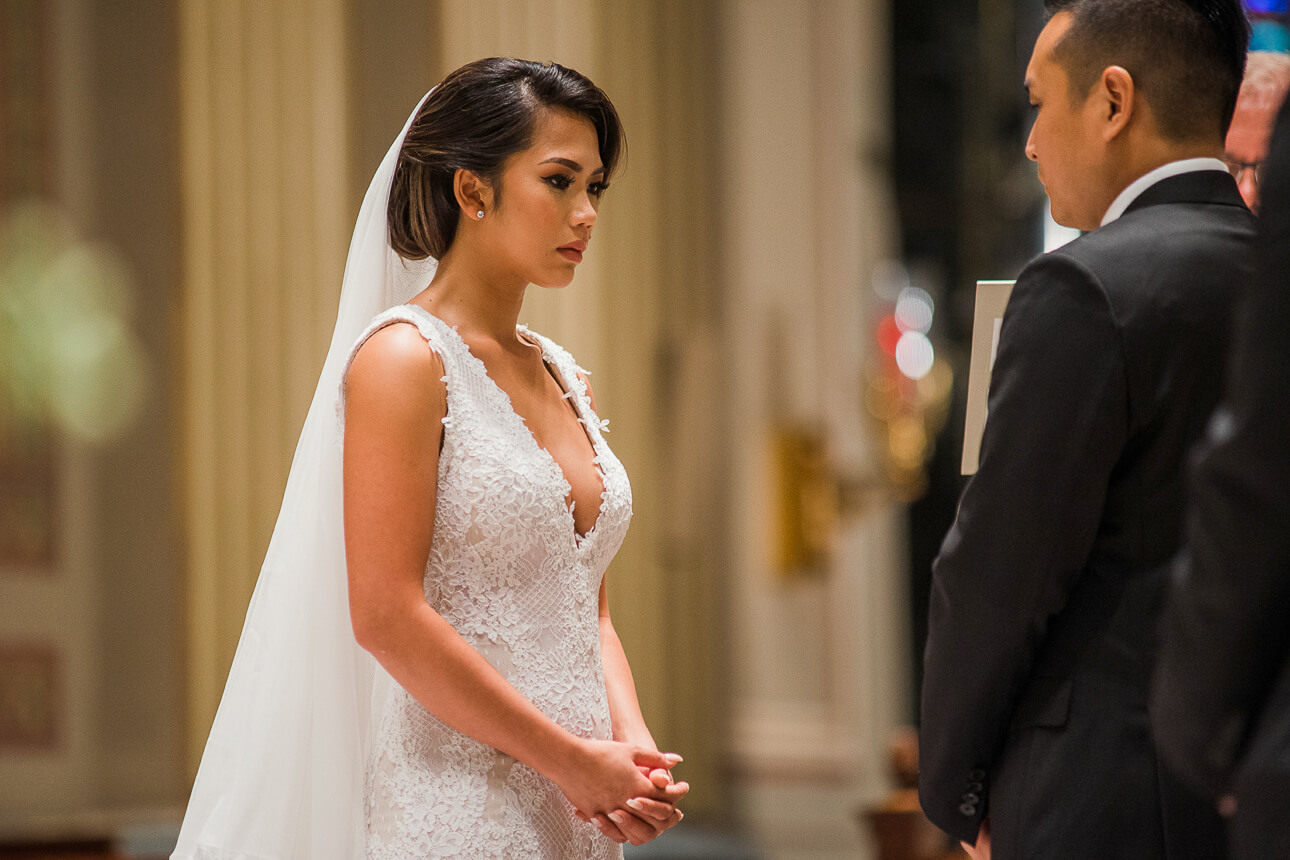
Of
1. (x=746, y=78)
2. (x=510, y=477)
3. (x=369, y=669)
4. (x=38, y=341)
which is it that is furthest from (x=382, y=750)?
(x=746, y=78)

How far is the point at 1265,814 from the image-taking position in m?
1.03

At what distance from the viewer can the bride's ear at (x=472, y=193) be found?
1866mm

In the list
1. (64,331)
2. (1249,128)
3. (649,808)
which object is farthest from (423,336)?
(64,331)

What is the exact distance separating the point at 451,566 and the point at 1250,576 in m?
1.03

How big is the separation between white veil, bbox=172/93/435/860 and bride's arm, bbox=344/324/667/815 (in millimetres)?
167

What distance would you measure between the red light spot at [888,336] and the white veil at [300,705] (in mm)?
4863

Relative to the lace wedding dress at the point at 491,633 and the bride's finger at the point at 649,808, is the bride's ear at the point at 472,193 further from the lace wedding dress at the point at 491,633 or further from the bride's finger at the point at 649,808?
the bride's finger at the point at 649,808

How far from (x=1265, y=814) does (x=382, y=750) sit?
115 cm

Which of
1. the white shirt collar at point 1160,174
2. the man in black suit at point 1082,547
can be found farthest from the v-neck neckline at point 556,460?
the white shirt collar at point 1160,174

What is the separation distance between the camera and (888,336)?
6496 mm

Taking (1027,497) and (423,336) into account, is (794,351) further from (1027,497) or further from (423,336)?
(1027,497)

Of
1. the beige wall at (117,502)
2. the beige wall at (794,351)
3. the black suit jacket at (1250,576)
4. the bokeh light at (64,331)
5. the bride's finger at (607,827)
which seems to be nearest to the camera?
the black suit jacket at (1250,576)

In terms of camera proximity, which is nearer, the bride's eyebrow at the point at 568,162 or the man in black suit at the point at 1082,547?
the man in black suit at the point at 1082,547

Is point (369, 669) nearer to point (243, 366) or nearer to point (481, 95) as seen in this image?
point (481, 95)
